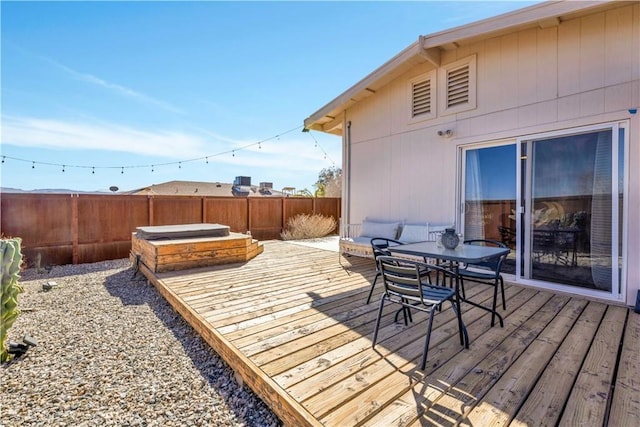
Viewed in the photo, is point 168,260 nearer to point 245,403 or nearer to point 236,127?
point 245,403

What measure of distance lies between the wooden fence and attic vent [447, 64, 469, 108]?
6339mm

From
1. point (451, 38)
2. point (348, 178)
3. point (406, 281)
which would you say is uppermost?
point (451, 38)

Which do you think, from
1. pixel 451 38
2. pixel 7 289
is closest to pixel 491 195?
pixel 451 38

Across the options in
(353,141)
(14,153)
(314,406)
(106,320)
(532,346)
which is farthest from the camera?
(14,153)

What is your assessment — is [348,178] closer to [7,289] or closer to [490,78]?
[490,78]

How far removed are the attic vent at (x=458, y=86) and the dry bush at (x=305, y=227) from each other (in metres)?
5.81

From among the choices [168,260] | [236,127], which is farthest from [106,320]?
[236,127]

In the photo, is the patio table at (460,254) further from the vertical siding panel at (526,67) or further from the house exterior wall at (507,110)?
the vertical siding panel at (526,67)

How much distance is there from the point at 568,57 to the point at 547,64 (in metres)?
0.22

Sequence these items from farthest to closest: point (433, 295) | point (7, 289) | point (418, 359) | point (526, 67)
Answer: point (526, 67), point (7, 289), point (433, 295), point (418, 359)

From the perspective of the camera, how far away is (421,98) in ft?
18.0

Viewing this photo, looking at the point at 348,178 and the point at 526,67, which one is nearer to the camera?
the point at 526,67

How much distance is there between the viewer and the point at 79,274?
5.28 m

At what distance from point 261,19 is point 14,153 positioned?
29.4 feet
